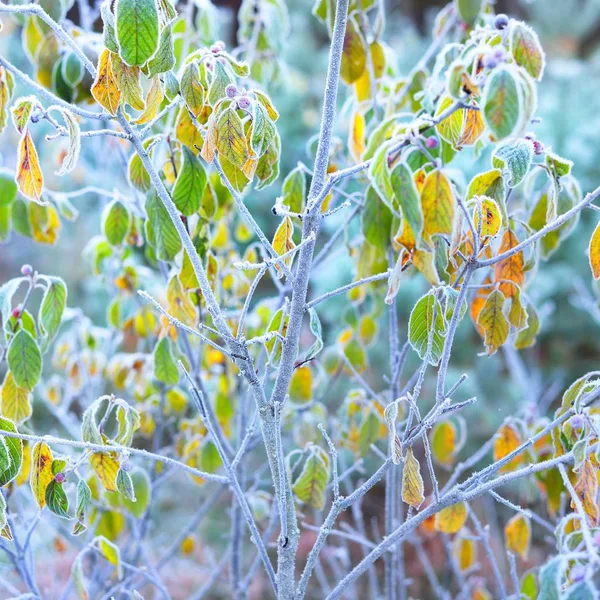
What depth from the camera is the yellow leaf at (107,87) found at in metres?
0.80

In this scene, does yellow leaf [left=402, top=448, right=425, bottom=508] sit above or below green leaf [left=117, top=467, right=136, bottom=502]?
above

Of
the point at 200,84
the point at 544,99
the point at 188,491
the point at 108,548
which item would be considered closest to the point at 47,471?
the point at 108,548

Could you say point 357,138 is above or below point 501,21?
below

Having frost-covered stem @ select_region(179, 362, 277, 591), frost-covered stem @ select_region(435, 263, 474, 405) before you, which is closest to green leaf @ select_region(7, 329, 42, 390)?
frost-covered stem @ select_region(179, 362, 277, 591)

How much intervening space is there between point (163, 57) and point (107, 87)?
8 centimetres

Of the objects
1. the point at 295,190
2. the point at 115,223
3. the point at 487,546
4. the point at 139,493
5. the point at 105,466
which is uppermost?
the point at 295,190

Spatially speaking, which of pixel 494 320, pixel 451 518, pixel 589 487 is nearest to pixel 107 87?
pixel 494 320

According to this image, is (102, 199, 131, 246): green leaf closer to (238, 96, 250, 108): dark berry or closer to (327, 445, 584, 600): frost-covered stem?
(238, 96, 250, 108): dark berry

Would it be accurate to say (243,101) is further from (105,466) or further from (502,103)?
(105,466)

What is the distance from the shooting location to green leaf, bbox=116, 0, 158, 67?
0.72 metres

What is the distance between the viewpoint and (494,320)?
38.0 inches

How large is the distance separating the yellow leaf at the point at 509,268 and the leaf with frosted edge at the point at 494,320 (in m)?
0.04

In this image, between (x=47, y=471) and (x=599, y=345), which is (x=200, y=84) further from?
(x=599, y=345)

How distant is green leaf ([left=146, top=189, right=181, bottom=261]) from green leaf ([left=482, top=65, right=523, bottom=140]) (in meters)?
0.49
